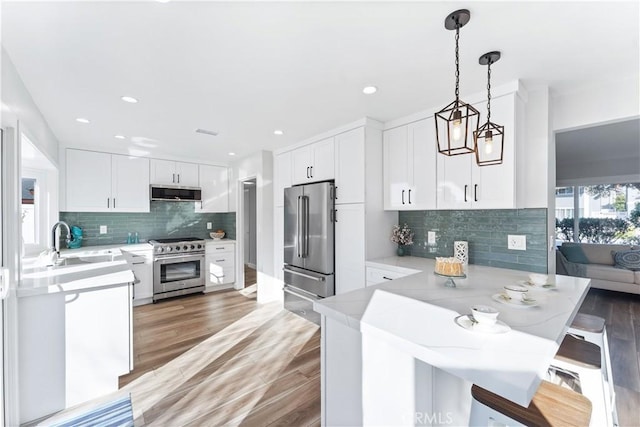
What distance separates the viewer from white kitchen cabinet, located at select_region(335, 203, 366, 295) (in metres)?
2.96

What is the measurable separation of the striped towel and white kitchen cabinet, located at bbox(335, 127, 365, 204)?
251 centimetres

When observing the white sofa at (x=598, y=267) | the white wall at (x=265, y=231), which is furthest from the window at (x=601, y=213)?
the white wall at (x=265, y=231)

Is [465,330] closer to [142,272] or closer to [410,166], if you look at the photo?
[410,166]

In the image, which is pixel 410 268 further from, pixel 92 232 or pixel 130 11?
pixel 92 232

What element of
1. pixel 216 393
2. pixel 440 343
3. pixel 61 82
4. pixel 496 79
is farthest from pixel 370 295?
pixel 61 82

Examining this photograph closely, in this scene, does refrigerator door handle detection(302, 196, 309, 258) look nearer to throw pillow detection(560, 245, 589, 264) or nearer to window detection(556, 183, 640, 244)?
throw pillow detection(560, 245, 589, 264)

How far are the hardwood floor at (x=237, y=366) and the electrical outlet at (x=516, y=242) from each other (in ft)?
3.95

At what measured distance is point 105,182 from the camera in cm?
413

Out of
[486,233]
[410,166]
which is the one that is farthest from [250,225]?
[486,233]

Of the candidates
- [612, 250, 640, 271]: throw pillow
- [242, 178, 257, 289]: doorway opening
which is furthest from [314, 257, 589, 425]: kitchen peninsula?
[242, 178, 257, 289]: doorway opening

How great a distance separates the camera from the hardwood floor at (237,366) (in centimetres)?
190

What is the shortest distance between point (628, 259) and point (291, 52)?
613 cm

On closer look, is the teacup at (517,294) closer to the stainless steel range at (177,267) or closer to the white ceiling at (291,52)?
the white ceiling at (291,52)

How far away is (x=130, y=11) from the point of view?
136 cm
